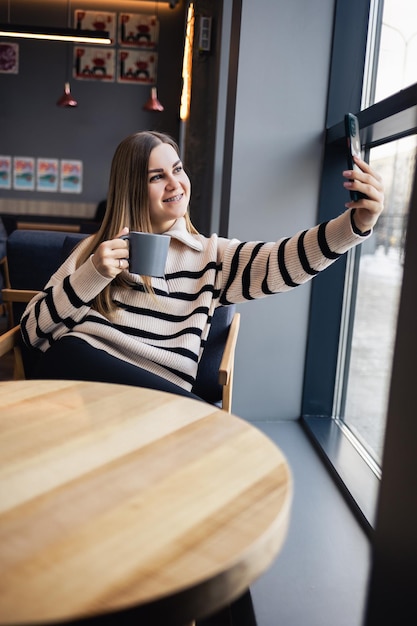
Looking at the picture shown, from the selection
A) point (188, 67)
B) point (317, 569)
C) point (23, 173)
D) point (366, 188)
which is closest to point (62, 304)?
point (366, 188)

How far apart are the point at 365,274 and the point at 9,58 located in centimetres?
628

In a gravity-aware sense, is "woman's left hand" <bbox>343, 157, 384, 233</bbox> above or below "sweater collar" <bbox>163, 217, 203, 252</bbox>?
above

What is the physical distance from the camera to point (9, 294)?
2.24m

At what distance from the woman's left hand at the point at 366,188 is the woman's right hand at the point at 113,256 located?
0.56m

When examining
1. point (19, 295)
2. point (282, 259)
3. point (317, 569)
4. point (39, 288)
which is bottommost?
point (317, 569)

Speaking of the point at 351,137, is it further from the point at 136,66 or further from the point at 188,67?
the point at 136,66

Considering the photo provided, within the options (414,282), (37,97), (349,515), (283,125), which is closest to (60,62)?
(37,97)

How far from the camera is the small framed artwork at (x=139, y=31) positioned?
713 cm

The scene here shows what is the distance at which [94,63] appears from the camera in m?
7.16

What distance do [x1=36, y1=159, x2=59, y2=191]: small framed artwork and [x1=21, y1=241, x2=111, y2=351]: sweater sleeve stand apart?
A: 5.81m

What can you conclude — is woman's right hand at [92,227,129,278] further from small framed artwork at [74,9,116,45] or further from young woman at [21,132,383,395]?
small framed artwork at [74,9,116,45]

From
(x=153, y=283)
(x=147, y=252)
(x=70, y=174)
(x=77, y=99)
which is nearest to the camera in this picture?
(x=147, y=252)

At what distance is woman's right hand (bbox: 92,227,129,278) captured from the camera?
152cm

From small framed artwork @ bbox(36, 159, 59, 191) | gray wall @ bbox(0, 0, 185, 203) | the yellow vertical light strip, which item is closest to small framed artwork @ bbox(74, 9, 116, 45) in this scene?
gray wall @ bbox(0, 0, 185, 203)
